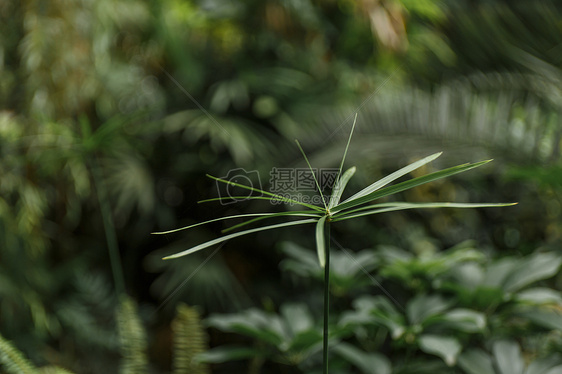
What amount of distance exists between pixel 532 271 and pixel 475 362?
0.46 feet

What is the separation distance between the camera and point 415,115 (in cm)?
87

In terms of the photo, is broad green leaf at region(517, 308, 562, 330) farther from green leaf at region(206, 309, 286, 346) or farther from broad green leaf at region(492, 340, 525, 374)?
green leaf at region(206, 309, 286, 346)

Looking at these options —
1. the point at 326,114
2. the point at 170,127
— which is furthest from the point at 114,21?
the point at 326,114

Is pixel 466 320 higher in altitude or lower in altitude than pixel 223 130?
lower

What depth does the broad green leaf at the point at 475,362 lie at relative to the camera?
0.49m

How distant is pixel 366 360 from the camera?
1.70 ft

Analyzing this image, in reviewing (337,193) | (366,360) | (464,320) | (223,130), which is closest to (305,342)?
(366,360)

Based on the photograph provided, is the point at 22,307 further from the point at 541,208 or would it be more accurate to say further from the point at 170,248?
the point at 541,208

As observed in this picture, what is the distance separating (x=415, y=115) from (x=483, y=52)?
22cm

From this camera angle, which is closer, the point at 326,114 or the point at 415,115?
the point at 415,115

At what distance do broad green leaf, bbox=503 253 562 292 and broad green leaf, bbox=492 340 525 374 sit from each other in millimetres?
66

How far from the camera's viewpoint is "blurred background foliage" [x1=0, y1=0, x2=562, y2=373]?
0.85 metres

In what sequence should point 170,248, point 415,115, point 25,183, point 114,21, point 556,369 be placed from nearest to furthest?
point 556,369, point 415,115, point 25,183, point 114,21, point 170,248

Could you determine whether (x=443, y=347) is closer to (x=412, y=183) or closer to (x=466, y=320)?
(x=466, y=320)
